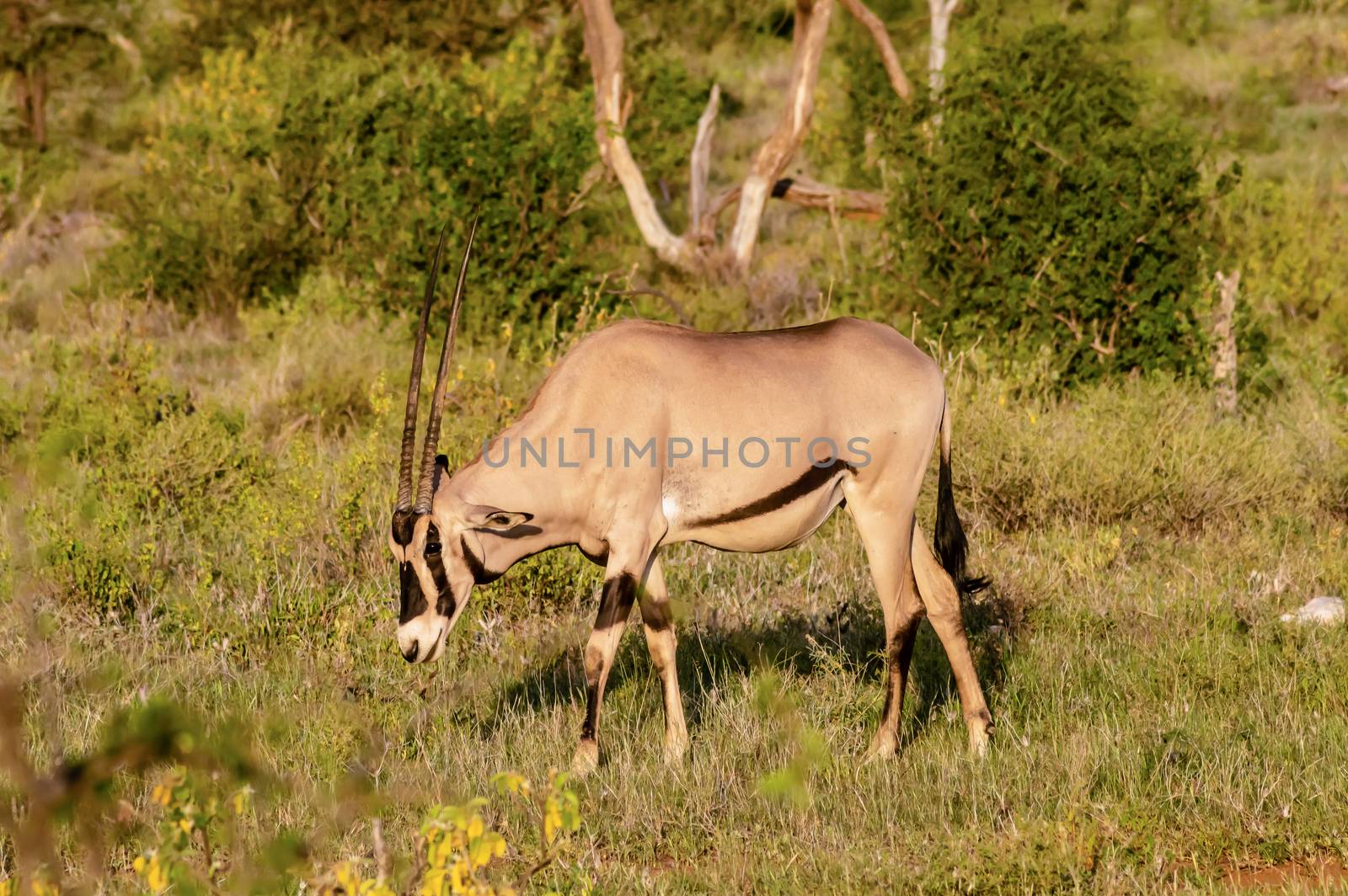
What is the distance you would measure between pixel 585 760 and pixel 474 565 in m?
0.85

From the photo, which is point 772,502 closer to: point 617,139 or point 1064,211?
point 1064,211

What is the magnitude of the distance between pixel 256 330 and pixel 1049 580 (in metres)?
7.84

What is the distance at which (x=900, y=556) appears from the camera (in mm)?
5543

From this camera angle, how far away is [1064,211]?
9.92 m

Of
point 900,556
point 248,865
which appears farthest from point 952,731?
point 248,865

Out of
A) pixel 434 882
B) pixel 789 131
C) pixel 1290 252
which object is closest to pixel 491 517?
pixel 434 882

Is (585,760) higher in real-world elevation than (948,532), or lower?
lower

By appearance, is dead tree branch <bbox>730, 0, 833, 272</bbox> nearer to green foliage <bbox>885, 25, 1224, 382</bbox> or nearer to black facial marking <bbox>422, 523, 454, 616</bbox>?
green foliage <bbox>885, 25, 1224, 382</bbox>

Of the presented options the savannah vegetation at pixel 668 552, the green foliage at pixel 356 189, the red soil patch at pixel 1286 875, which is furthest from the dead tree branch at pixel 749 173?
the red soil patch at pixel 1286 875

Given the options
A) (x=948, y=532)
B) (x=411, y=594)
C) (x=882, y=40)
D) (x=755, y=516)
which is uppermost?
(x=882, y=40)

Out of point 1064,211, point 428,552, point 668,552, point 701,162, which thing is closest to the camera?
point 428,552

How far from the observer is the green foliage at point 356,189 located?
37.1ft

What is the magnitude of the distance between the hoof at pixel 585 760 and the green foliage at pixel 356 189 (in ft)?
21.1

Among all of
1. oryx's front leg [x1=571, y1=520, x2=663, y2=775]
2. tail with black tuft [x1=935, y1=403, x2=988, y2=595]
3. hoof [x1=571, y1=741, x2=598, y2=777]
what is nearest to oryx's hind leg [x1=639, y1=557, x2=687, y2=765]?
oryx's front leg [x1=571, y1=520, x2=663, y2=775]
